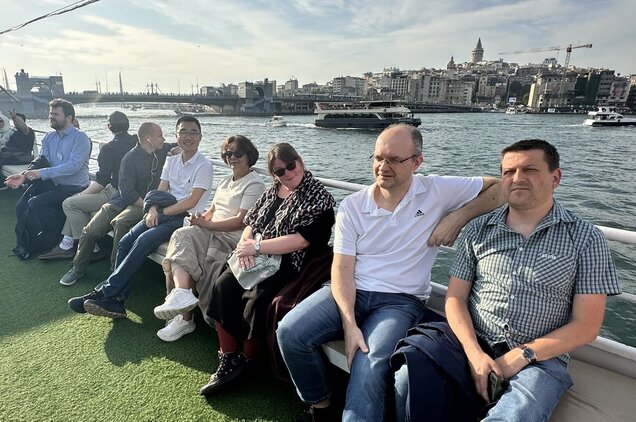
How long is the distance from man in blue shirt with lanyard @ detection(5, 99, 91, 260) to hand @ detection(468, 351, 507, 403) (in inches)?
150

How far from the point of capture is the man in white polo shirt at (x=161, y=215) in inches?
94.0

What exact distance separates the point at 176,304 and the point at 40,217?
7.84 feet

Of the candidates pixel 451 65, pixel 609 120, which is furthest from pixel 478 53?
pixel 609 120

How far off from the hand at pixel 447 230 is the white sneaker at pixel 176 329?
1.56 meters

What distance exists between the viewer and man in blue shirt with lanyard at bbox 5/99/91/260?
11.4ft

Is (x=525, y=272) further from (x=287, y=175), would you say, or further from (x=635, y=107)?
(x=635, y=107)

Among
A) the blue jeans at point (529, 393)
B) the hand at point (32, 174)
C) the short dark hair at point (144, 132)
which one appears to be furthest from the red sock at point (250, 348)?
the hand at point (32, 174)

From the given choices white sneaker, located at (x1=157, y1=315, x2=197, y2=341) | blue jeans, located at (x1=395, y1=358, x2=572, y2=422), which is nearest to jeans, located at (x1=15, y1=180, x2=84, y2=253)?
white sneaker, located at (x1=157, y1=315, x2=197, y2=341)

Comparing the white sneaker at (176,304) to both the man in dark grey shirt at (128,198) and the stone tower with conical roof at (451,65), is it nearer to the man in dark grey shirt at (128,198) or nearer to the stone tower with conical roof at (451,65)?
the man in dark grey shirt at (128,198)

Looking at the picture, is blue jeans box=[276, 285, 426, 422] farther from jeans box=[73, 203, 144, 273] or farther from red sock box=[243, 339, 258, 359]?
jeans box=[73, 203, 144, 273]

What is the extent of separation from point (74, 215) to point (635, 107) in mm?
125641

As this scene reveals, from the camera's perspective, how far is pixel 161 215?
109 inches

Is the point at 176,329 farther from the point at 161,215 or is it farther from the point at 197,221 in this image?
the point at 161,215

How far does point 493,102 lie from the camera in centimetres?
11669
